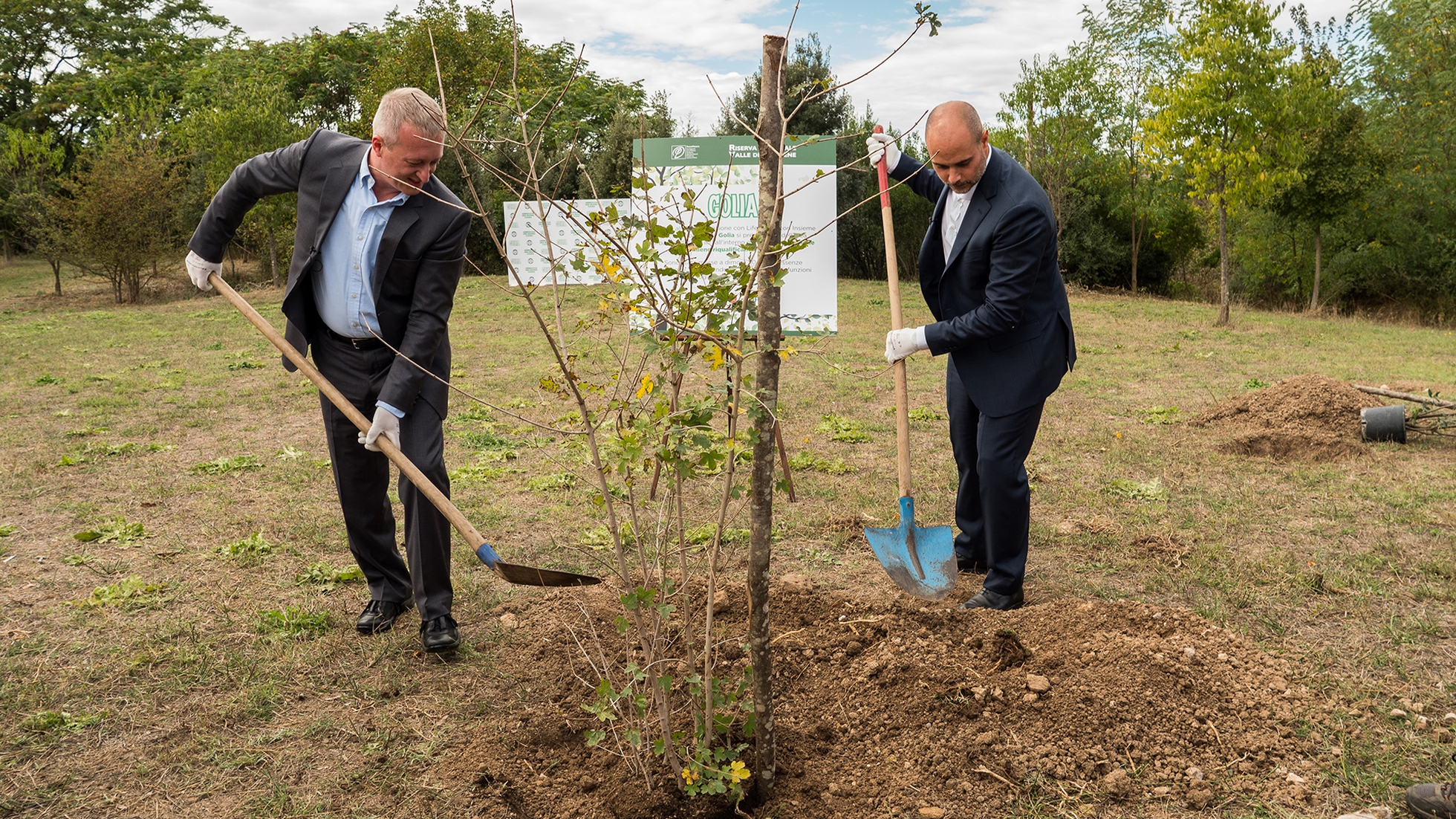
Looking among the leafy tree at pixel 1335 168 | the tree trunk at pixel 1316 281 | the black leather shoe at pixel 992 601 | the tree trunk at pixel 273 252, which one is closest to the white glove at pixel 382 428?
the black leather shoe at pixel 992 601

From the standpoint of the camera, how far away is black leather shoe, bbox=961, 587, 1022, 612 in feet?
12.7

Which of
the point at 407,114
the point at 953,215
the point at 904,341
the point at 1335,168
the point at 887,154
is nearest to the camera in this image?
the point at 407,114

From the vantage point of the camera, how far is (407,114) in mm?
3082

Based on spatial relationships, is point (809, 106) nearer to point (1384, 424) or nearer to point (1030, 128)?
point (1030, 128)

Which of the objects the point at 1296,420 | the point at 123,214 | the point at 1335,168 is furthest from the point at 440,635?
the point at 1335,168

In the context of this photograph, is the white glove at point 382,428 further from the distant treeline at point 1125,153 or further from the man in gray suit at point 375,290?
the distant treeline at point 1125,153

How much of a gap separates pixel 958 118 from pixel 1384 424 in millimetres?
5043

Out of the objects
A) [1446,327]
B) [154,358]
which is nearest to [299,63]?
[154,358]

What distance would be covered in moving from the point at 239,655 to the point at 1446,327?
20.9m

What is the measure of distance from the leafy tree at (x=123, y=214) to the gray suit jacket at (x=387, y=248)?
17.7 meters

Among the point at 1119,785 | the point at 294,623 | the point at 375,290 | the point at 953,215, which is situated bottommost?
the point at 1119,785

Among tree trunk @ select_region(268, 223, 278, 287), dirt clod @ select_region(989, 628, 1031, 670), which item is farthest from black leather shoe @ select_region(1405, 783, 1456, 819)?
tree trunk @ select_region(268, 223, 278, 287)

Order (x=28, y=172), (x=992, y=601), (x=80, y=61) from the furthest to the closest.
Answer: (x=80, y=61) → (x=28, y=172) → (x=992, y=601)

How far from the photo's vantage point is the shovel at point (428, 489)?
2.87 metres
